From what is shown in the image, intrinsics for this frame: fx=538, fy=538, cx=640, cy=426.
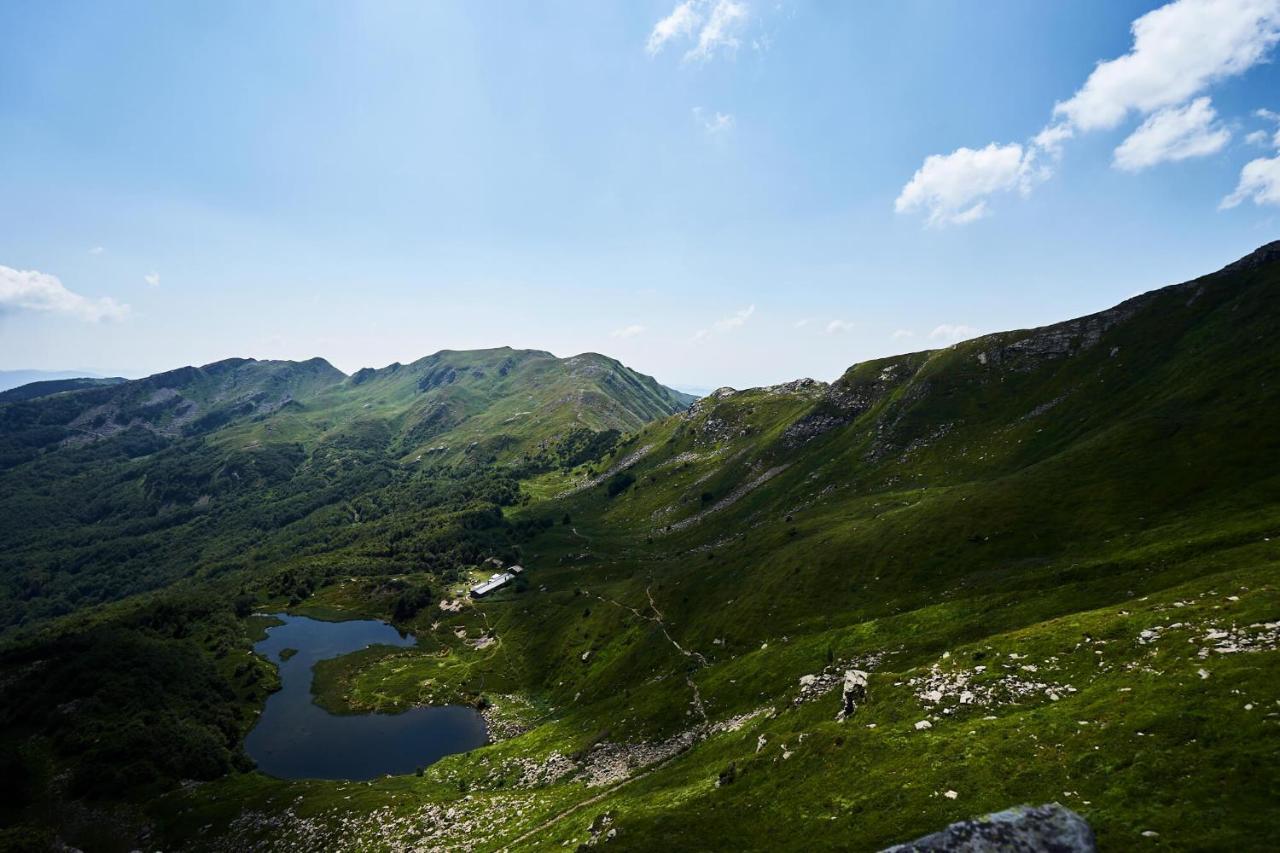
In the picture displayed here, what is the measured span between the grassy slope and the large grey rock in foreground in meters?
9.15

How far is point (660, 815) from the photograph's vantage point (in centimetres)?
4316

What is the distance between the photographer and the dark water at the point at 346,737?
102875 mm

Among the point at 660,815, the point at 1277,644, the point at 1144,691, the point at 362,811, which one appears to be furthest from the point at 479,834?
the point at 1277,644

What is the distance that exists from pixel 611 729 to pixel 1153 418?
369 ft

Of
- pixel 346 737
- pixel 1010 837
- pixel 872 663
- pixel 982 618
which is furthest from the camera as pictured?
pixel 346 737

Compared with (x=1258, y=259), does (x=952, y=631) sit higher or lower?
lower

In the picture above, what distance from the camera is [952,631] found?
6309 centimetres

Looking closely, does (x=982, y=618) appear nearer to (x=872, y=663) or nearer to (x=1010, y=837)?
(x=872, y=663)

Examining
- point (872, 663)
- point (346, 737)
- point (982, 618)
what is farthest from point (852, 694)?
point (346, 737)

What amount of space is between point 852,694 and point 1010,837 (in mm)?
34418

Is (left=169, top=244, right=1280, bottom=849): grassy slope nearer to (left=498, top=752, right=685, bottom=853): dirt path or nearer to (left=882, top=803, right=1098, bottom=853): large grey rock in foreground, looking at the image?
(left=498, top=752, right=685, bottom=853): dirt path

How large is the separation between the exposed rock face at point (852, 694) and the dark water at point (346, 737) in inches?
3275

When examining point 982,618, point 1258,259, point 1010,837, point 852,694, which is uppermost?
point 1258,259

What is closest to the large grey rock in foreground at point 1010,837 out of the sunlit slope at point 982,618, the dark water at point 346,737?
the sunlit slope at point 982,618
